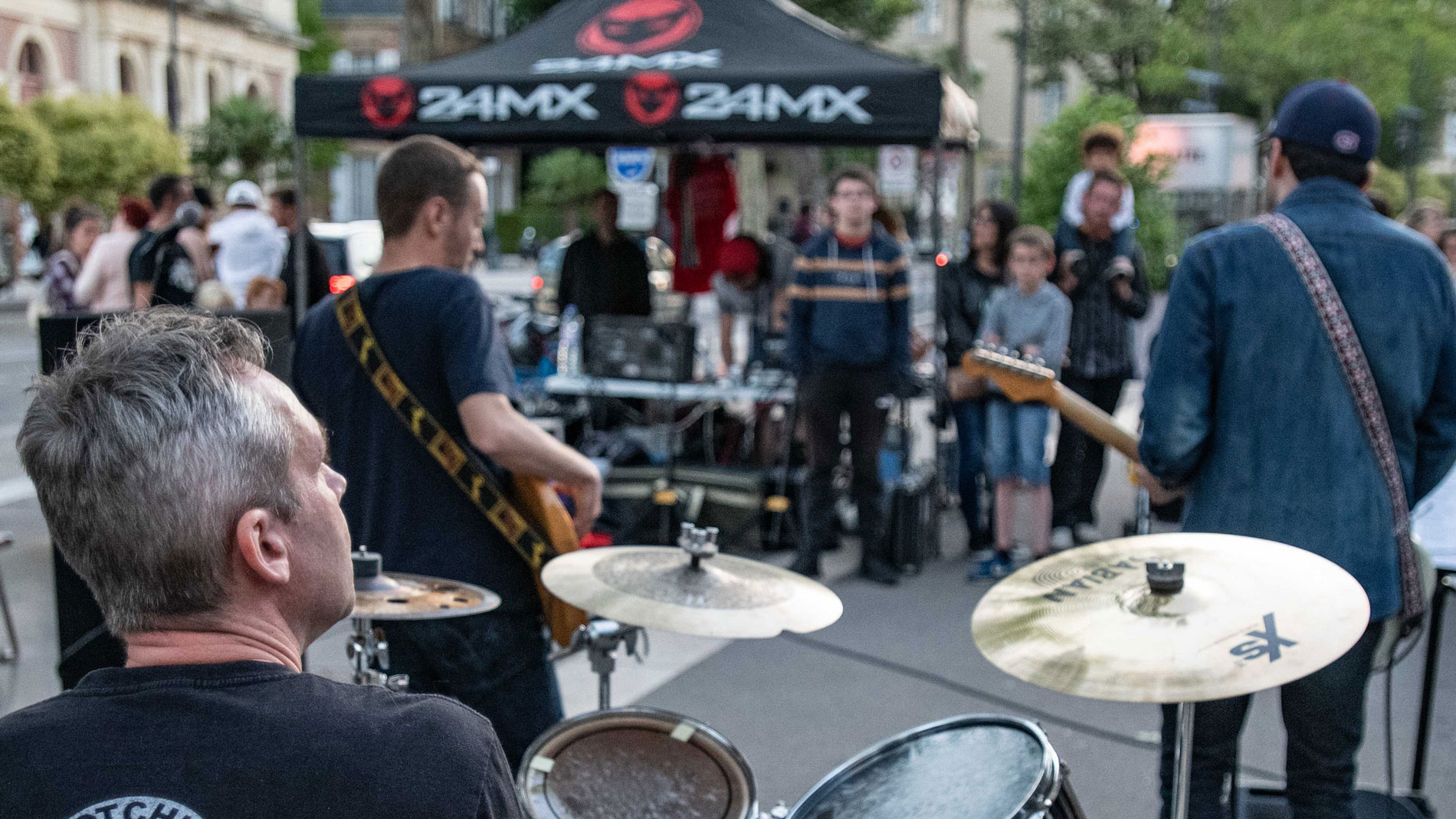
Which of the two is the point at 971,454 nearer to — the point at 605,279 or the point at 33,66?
the point at 605,279

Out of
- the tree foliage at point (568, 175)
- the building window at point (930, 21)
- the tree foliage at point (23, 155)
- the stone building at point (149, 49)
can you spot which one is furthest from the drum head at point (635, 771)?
the building window at point (930, 21)

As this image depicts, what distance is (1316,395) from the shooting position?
2.77m

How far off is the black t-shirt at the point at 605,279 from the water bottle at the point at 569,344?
0.07m

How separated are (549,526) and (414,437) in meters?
0.36

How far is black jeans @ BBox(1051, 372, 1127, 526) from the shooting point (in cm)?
689

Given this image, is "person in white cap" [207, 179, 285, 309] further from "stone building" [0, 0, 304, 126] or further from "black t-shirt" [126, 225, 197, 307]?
"stone building" [0, 0, 304, 126]

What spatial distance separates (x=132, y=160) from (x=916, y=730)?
31933mm

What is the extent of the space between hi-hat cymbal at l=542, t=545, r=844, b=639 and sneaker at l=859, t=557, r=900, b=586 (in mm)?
3872

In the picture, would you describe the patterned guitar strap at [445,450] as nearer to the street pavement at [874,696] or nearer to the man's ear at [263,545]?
the street pavement at [874,696]

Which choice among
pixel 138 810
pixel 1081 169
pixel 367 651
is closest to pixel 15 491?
pixel 367 651

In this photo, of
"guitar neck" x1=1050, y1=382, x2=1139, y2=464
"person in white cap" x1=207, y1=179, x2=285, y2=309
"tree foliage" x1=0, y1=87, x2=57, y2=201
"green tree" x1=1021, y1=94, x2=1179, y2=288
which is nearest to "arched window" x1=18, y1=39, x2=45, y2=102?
"tree foliage" x1=0, y1=87, x2=57, y2=201

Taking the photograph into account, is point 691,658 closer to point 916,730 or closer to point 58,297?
point 916,730

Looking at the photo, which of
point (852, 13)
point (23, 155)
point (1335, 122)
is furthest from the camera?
point (852, 13)

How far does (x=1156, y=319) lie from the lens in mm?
13781
